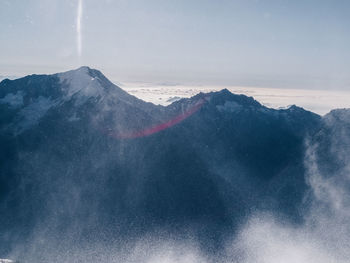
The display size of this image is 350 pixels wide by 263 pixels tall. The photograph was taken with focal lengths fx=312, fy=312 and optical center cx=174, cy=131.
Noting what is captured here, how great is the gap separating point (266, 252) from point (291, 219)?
3263 cm

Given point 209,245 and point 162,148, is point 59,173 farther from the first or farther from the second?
point 209,245

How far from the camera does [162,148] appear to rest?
637ft

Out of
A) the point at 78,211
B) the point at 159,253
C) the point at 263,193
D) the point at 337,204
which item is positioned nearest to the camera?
the point at 159,253

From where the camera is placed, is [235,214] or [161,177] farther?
[161,177]

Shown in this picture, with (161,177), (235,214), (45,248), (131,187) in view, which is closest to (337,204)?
(235,214)

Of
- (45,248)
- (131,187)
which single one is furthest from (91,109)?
(45,248)

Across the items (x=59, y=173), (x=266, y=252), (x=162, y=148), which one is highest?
(x=162, y=148)

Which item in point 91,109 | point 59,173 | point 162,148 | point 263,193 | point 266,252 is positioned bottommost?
point 266,252

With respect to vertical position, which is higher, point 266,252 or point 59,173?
point 59,173

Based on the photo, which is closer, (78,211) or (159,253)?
(159,253)

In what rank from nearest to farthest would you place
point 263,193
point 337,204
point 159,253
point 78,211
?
1. point 159,253
2. point 78,211
3. point 337,204
4. point 263,193

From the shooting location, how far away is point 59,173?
17600 cm

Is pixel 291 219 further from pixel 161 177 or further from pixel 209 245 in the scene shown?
pixel 161 177

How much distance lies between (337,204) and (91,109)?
156 meters
